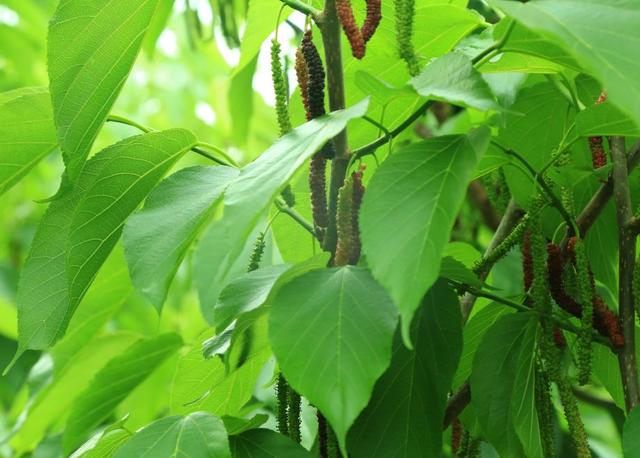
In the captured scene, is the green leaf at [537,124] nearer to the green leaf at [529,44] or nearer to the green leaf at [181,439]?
the green leaf at [529,44]

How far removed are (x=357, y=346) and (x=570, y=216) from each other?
282 millimetres

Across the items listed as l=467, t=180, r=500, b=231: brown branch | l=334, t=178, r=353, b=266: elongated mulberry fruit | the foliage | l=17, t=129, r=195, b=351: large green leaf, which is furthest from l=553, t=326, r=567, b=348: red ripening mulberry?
l=467, t=180, r=500, b=231: brown branch

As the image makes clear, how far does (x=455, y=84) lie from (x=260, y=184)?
0.42ft

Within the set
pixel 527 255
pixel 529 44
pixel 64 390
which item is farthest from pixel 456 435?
pixel 64 390

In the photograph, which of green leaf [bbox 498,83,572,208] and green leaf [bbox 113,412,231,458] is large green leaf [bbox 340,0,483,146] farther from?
green leaf [bbox 113,412,231,458]

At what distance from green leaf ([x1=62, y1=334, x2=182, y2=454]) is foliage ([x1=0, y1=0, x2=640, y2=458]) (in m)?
0.19

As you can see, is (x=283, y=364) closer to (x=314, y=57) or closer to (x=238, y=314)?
(x=238, y=314)

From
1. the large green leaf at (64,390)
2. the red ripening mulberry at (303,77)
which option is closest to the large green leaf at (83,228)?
the red ripening mulberry at (303,77)

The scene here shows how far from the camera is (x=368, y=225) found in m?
0.53

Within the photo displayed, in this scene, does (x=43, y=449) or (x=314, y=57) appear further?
(x=43, y=449)

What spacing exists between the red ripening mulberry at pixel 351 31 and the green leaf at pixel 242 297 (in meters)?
0.16

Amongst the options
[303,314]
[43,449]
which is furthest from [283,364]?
[43,449]

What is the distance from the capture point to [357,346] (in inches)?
21.3

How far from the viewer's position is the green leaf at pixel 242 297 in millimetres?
620
